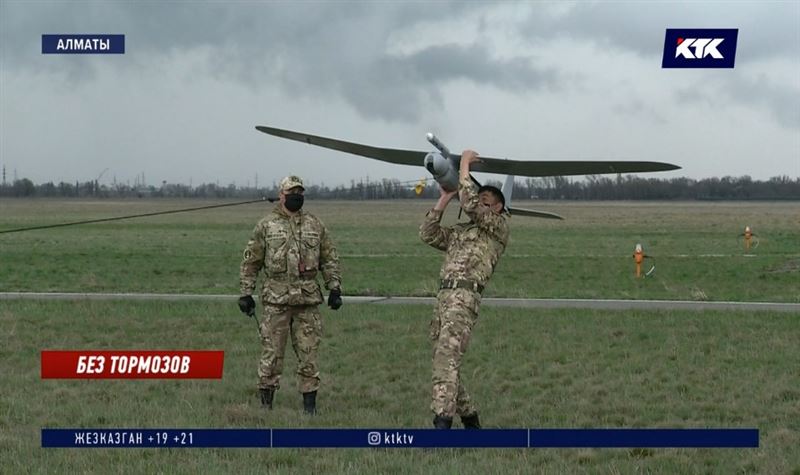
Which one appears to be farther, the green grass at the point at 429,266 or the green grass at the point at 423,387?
the green grass at the point at 429,266

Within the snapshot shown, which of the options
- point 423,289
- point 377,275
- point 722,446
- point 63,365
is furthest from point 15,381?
point 377,275

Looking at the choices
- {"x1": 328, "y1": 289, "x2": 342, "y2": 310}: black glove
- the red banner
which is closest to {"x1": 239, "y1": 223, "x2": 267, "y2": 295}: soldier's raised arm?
{"x1": 328, "y1": 289, "x2": 342, "y2": 310}: black glove

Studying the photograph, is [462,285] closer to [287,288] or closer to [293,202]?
[287,288]

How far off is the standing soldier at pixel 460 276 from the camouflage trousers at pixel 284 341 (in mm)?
1620

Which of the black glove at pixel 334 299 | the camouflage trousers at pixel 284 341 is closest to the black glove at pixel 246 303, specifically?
the camouflage trousers at pixel 284 341

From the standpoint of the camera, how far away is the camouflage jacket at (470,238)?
25.7 ft

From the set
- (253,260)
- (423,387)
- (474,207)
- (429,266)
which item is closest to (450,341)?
(474,207)

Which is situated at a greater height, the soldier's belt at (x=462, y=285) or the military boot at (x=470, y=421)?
the soldier's belt at (x=462, y=285)

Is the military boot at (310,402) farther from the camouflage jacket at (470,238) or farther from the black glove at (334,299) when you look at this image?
the camouflage jacket at (470,238)

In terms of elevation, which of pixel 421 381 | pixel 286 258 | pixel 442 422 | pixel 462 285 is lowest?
pixel 421 381

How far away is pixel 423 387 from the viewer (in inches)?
399

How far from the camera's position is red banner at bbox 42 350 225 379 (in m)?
11.0

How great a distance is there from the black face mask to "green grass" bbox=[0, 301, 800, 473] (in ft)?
6.70

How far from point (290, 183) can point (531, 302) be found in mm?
9829
